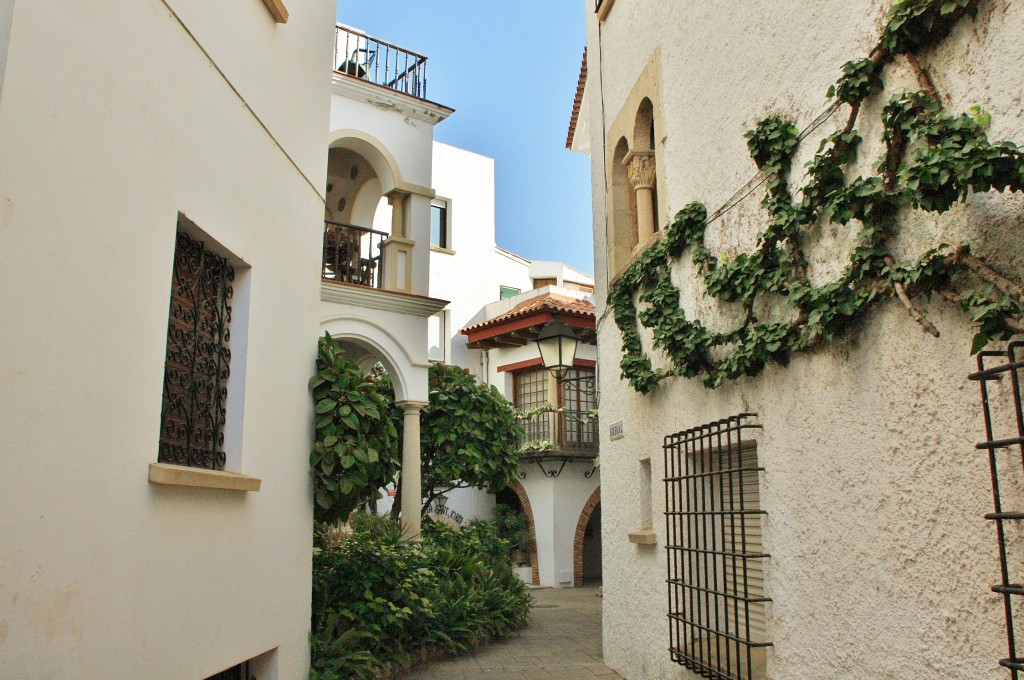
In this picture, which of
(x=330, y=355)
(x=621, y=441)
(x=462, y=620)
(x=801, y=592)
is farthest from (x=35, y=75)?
(x=462, y=620)

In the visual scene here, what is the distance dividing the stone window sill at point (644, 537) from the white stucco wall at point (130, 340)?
2.75m

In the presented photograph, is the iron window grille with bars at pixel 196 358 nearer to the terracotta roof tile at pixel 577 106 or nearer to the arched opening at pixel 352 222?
the arched opening at pixel 352 222

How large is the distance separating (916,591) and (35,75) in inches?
164

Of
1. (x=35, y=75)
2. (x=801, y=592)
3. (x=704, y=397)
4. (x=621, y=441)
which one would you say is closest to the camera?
(x=35, y=75)

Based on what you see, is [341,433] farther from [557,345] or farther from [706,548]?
[557,345]

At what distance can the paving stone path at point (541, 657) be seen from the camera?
826 cm

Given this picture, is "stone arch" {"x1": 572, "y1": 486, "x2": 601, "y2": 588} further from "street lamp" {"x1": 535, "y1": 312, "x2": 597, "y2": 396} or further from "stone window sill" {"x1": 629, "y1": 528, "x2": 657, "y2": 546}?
"stone window sill" {"x1": 629, "y1": 528, "x2": 657, "y2": 546}

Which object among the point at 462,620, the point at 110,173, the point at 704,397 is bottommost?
the point at 462,620

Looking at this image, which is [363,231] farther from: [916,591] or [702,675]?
[916,591]

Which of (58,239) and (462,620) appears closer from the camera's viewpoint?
(58,239)

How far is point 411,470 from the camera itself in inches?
469

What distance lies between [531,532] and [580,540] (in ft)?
3.88

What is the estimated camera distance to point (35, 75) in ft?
11.0

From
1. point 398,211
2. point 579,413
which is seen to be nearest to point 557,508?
point 579,413
